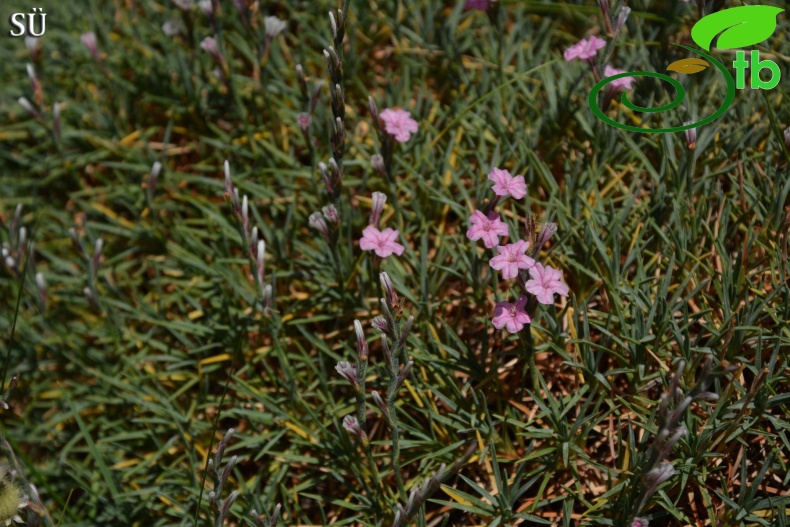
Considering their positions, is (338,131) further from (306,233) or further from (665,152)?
(665,152)

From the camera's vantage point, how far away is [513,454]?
8.20ft

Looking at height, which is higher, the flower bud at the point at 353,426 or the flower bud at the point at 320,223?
the flower bud at the point at 320,223

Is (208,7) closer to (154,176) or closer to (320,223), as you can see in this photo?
(154,176)

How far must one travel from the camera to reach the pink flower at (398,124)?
275cm

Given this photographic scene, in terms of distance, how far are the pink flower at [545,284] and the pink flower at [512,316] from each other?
5 cm

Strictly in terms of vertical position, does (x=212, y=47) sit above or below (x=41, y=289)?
above

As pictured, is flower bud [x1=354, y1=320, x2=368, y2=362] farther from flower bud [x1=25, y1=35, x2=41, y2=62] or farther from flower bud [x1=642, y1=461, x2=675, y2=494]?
flower bud [x1=25, y1=35, x2=41, y2=62]

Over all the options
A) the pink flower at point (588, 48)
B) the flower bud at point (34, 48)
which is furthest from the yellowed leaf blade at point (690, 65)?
the flower bud at point (34, 48)

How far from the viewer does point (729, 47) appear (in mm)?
2906

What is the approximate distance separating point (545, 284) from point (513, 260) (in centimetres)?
12

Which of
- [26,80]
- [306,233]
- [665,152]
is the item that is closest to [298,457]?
[306,233]

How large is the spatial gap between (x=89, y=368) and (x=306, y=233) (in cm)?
112

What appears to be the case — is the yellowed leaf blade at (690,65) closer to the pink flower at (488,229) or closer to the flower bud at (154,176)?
the pink flower at (488,229)

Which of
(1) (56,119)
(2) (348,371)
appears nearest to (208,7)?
(1) (56,119)
